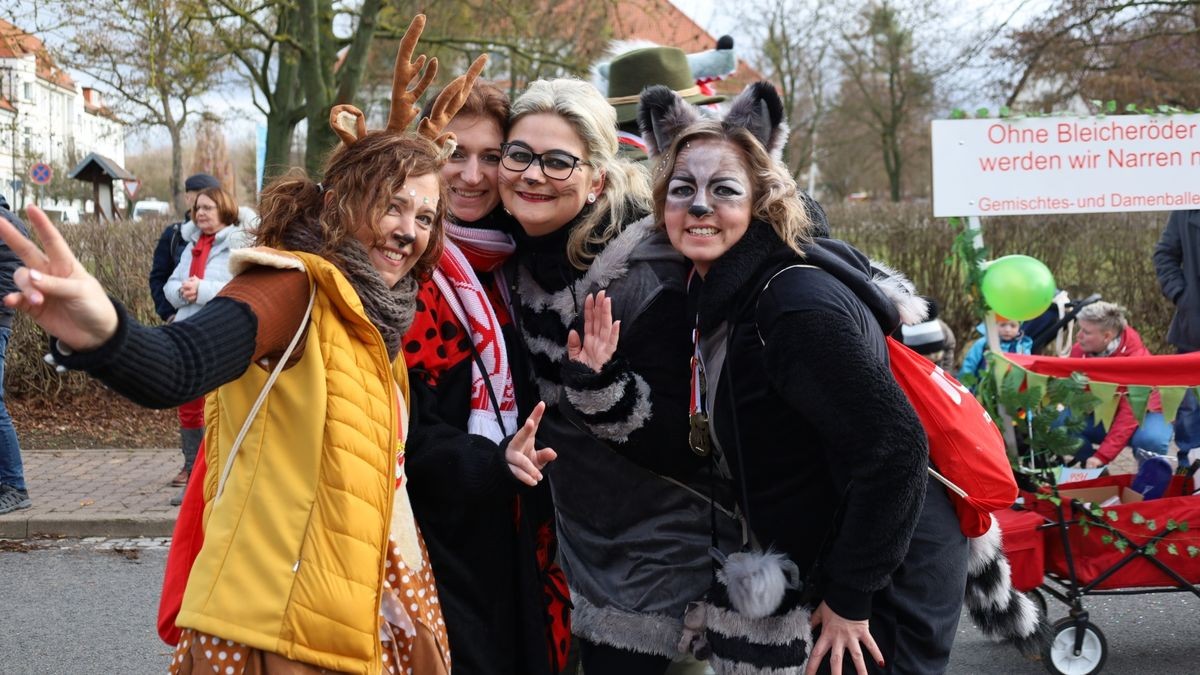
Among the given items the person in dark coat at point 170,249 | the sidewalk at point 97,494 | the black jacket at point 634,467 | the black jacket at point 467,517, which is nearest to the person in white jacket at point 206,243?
the person in dark coat at point 170,249

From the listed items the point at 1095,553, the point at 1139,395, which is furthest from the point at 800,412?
the point at 1139,395

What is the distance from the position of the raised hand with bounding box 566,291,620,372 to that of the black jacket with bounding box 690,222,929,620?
0.61 feet

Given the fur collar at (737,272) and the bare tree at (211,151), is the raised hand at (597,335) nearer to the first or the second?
the fur collar at (737,272)

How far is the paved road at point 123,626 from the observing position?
177 inches

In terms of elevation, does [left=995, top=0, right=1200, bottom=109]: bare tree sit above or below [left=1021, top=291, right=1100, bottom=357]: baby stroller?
above

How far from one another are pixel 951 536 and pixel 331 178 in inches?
54.9

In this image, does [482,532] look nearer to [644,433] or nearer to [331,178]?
[644,433]

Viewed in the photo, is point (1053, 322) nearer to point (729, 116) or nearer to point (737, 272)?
point (729, 116)

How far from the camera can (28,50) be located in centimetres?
1115

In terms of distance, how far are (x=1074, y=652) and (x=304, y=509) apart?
3.49 meters

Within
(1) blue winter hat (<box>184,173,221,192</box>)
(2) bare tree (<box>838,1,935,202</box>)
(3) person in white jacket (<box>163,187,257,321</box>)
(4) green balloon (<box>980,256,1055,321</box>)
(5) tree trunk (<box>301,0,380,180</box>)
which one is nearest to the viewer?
(4) green balloon (<box>980,256,1055,321</box>)

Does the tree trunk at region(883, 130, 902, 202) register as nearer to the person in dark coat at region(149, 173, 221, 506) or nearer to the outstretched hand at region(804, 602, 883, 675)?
the person in dark coat at region(149, 173, 221, 506)

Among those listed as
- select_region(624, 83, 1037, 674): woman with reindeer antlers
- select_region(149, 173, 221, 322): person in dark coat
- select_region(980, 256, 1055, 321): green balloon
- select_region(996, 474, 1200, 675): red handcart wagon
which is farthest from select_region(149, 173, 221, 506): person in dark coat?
select_region(624, 83, 1037, 674): woman with reindeer antlers

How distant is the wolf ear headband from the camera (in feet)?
7.48
